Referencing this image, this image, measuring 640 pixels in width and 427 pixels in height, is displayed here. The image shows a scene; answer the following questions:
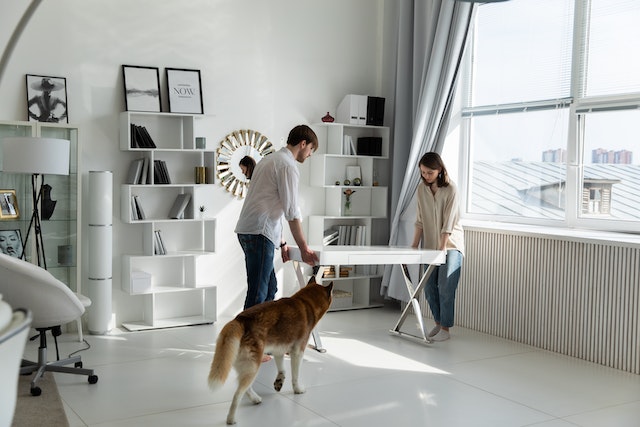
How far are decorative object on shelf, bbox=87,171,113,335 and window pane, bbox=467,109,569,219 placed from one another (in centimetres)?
309

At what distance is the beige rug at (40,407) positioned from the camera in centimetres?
346

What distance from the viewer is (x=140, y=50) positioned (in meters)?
5.66

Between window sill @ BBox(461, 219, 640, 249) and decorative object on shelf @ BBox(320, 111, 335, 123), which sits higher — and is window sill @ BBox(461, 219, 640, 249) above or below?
below

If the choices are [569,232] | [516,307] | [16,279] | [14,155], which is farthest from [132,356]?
[569,232]

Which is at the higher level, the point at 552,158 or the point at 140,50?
the point at 140,50

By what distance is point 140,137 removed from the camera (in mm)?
5520

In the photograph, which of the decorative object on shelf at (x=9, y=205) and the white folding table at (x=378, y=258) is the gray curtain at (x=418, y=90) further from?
the decorative object on shelf at (x=9, y=205)

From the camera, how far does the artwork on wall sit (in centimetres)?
523

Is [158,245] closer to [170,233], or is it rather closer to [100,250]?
[170,233]

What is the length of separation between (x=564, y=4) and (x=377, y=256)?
2.45 m

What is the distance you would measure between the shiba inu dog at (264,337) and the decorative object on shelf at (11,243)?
7.35 feet

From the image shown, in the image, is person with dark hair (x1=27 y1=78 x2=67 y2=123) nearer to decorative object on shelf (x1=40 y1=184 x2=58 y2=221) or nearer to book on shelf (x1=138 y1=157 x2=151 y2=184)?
decorative object on shelf (x1=40 y1=184 x2=58 y2=221)

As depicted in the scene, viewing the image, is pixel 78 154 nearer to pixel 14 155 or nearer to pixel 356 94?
pixel 14 155

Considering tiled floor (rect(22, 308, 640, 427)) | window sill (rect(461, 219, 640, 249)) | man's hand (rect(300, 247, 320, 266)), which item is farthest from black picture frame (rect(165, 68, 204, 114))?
window sill (rect(461, 219, 640, 249))
